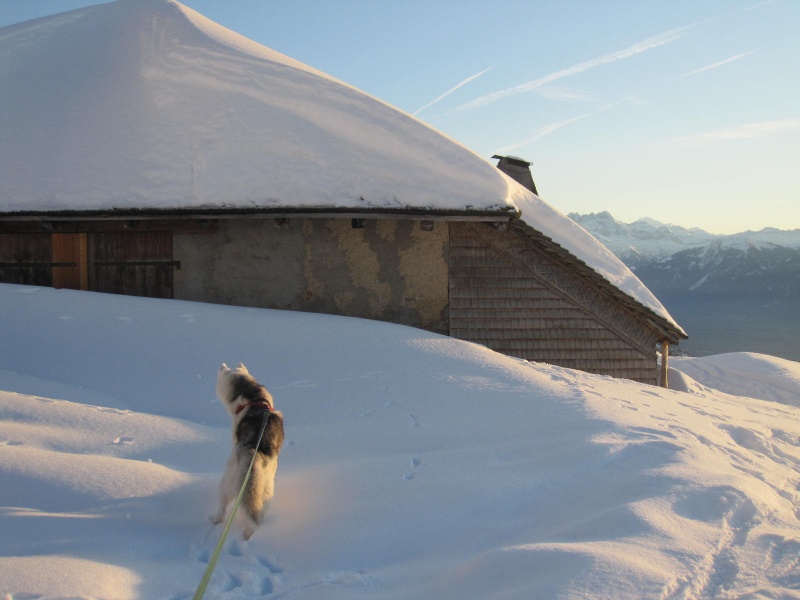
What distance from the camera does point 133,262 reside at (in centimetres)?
964

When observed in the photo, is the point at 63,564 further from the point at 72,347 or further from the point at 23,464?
the point at 72,347

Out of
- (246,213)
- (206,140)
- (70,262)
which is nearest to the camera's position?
(246,213)

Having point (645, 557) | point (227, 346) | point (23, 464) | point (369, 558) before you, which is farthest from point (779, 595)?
point (227, 346)

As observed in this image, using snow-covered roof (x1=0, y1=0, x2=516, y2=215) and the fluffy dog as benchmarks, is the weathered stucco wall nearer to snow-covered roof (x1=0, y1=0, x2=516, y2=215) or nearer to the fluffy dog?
snow-covered roof (x1=0, y1=0, x2=516, y2=215)

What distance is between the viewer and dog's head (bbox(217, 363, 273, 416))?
A: 13.1ft

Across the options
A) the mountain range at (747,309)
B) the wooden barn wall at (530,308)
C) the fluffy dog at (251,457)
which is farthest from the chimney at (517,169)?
the mountain range at (747,309)

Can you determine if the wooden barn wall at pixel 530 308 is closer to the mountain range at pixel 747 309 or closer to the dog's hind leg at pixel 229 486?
the dog's hind leg at pixel 229 486

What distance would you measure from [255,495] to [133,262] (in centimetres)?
725

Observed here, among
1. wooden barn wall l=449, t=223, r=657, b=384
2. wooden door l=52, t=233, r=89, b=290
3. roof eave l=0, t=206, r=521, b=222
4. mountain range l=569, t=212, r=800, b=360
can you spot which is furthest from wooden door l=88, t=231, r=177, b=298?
mountain range l=569, t=212, r=800, b=360

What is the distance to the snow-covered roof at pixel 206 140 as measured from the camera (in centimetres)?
926

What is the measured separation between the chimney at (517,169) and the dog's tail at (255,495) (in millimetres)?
18099

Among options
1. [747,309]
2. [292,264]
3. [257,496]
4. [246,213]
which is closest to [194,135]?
[246,213]

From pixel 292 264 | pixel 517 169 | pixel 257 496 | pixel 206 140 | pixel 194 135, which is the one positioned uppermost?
pixel 517 169

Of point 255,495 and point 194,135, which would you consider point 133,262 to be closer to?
point 194,135
